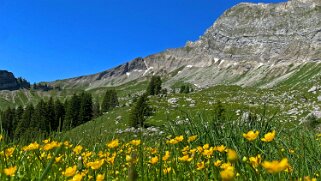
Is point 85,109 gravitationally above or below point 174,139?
above

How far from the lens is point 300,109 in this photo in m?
54.0

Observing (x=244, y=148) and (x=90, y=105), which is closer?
(x=244, y=148)

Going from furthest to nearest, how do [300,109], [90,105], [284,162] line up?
[90,105]
[300,109]
[284,162]

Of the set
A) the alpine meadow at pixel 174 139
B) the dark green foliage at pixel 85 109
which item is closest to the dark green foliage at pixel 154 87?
the alpine meadow at pixel 174 139

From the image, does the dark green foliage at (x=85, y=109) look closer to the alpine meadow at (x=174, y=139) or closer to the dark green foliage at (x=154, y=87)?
the alpine meadow at (x=174, y=139)

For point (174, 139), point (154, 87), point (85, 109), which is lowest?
point (174, 139)

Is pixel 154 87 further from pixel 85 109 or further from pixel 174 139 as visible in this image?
pixel 174 139

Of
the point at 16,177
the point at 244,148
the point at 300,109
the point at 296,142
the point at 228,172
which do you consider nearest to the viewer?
the point at 228,172

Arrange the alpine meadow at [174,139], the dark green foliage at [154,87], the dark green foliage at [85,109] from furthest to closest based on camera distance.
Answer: the dark green foliage at [154,87]
the dark green foliage at [85,109]
the alpine meadow at [174,139]

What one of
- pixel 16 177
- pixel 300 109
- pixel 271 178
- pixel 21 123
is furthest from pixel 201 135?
pixel 21 123

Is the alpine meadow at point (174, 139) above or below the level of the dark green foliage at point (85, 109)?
below

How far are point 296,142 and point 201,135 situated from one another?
1580 millimetres

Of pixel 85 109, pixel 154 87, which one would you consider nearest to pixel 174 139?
pixel 85 109

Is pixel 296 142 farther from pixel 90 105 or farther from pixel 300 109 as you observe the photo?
pixel 90 105
